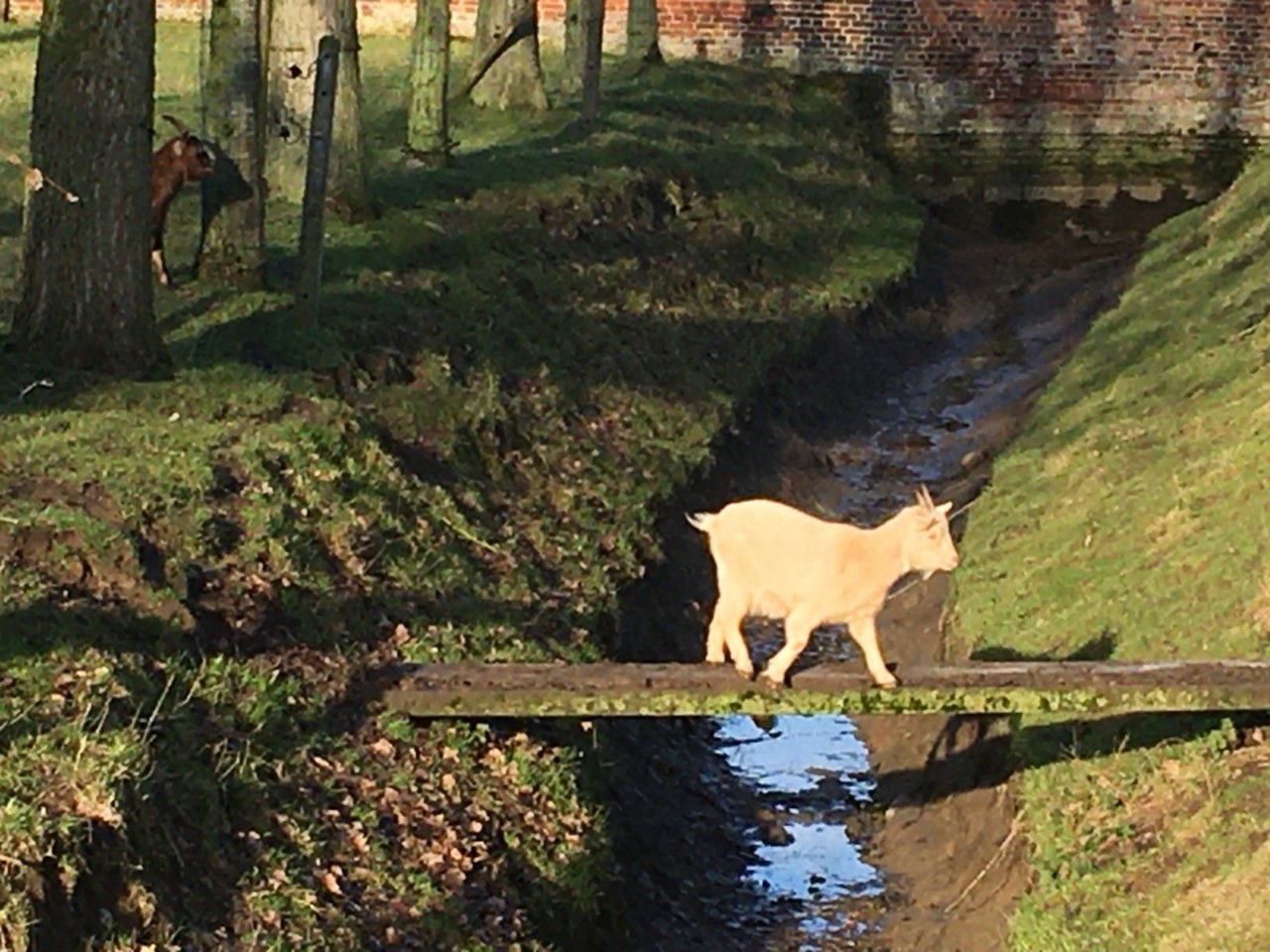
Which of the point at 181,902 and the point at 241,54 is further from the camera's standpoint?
the point at 241,54

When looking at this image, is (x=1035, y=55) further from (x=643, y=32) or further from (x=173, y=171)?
(x=173, y=171)

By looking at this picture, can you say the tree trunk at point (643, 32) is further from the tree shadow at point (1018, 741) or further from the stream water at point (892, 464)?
the tree shadow at point (1018, 741)

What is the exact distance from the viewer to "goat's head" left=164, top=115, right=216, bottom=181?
14.7 meters

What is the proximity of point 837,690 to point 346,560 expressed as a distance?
2.80 m

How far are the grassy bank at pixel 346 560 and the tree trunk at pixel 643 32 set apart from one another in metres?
11.3

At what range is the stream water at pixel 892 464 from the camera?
12.2m

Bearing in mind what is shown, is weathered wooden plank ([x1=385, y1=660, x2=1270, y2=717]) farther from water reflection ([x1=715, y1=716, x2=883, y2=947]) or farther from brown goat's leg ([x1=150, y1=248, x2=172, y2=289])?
brown goat's leg ([x1=150, y1=248, x2=172, y2=289])

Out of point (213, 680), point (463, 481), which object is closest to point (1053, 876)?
point (213, 680)

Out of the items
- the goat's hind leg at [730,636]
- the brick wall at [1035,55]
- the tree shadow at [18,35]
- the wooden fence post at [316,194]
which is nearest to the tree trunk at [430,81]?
the wooden fence post at [316,194]

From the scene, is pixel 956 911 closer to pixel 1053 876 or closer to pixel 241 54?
pixel 1053 876

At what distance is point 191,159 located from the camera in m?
14.7

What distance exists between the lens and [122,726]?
342 inches

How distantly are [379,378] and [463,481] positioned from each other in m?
0.95

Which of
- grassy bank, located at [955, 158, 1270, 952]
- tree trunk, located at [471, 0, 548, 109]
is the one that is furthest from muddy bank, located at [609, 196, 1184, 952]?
tree trunk, located at [471, 0, 548, 109]
